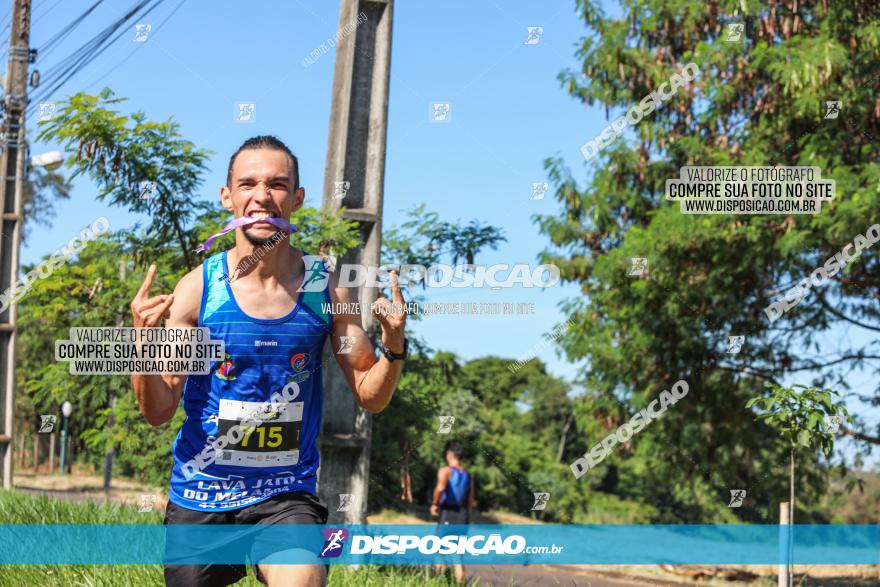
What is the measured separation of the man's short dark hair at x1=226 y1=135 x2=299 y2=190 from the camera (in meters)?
3.80

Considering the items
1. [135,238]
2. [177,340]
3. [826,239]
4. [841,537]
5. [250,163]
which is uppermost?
[826,239]

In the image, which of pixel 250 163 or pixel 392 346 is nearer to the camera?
pixel 392 346

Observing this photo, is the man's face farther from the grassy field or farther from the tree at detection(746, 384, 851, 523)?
the tree at detection(746, 384, 851, 523)

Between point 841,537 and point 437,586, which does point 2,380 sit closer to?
point 437,586

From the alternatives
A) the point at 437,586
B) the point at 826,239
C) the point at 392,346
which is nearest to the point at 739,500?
the point at 826,239

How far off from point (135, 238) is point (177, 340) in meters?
6.68

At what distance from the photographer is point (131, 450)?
392 inches

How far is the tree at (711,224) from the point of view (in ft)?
41.8

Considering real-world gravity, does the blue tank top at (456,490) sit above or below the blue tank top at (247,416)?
below

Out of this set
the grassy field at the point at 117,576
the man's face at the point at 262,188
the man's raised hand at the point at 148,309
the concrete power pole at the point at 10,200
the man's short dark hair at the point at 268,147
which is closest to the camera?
the man's raised hand at the point at 148,309

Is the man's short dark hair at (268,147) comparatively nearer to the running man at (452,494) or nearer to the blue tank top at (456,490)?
the running man at (452,494)

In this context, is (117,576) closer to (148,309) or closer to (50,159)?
(148,309)

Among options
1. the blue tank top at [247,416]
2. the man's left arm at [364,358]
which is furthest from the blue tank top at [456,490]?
the blue tank top at [247,416]

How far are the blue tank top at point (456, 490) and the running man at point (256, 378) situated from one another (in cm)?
816
